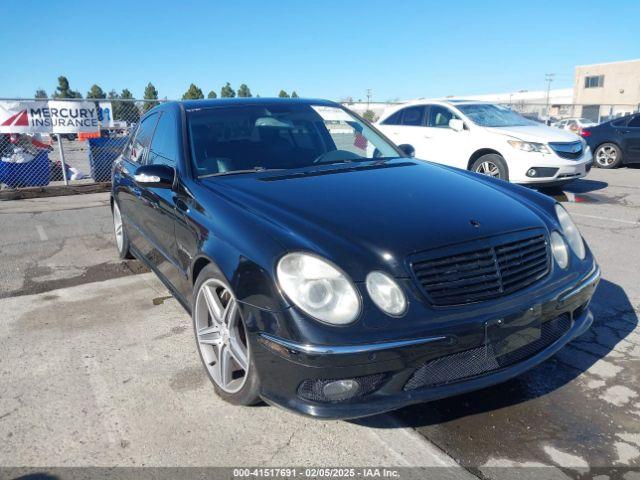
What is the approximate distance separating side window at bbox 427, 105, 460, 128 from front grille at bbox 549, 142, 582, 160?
1783 mm

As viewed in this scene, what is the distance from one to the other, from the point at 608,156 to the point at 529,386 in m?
11.9

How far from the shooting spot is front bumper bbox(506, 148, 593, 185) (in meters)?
7.87

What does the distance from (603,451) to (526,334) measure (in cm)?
60

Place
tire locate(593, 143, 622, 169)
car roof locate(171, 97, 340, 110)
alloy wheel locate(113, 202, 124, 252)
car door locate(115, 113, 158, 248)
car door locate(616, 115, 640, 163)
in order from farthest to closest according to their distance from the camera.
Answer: tire locate(593, 143, 622, 169)
car door locate(616, 115, 640, 163)
alloy wheel locate(113, 202, 124, 252)
car door locate(115, 113, 158, 248)
car roof locate(171, 97, 340, 110)

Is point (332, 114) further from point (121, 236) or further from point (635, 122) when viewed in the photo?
point (635, 122)

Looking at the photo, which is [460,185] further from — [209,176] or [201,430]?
[201,430]

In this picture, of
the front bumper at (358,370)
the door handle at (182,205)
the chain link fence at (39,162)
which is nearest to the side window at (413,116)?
the chain link fence at (39,162)

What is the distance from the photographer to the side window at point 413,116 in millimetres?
9398

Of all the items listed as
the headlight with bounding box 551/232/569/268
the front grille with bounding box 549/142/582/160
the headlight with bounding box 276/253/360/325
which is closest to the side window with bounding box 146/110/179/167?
the headlight with bounding box 276/253/360/325

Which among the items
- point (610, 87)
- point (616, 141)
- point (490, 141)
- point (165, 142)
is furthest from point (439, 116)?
point (610, 87)

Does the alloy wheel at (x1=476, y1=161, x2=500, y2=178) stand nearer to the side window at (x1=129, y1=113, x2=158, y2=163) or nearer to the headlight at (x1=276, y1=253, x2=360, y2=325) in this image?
the side window at (x1=129, y1=113, x2=158, y2=163)

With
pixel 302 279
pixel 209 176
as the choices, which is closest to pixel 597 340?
pixel 302 279

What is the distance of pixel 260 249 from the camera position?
2.29 metres

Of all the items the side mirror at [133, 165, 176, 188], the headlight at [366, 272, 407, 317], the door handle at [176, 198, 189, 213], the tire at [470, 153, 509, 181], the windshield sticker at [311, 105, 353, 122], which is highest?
the windshield sticker at [311, 105, 353, 122]
